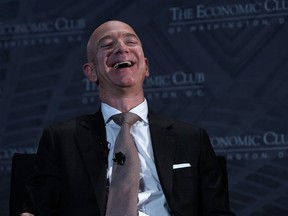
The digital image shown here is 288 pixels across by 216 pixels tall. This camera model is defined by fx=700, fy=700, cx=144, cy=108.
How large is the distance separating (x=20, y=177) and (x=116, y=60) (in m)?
0.52

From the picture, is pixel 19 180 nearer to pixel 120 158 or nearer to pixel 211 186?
pixel 120 158

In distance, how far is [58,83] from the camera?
347 cm

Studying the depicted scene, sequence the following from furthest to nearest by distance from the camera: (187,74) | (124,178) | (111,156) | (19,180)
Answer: (187,74) → (19,180) → (111,156) → (124,178)

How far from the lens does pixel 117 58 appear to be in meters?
2.36

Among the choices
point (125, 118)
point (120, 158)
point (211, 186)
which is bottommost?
point (211, 186)

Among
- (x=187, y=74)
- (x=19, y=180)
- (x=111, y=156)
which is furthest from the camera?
(x=187, y=74)

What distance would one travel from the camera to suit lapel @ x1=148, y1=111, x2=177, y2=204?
2.23m

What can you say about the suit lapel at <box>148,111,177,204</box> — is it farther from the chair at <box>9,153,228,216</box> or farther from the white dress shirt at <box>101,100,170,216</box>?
the chair at <box>9,153,228,216</box>

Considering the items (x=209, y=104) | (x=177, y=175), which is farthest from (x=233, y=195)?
(x=177, y=175)

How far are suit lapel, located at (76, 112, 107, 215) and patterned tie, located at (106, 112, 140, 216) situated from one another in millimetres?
31

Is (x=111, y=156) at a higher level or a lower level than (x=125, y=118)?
lower

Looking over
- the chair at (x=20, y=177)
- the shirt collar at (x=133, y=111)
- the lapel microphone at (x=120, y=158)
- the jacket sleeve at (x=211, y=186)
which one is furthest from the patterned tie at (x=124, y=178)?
the chair at (x=20, y=177)

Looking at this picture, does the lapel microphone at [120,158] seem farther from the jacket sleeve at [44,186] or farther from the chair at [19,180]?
the chair at [19,180]

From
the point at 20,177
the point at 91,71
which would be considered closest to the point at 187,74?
the point at 91,71
